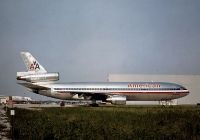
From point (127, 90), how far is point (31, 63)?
18070mm

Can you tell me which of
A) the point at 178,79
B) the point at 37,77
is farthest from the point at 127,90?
the point at 178,79

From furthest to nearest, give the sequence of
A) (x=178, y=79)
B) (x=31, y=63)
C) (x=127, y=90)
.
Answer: (x=178, y=79) < (x=31, y=63) < (x=127, y=90)

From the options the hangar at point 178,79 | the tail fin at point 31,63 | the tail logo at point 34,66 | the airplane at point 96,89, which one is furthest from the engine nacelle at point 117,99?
the hangar at point 178,79

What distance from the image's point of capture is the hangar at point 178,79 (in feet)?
302

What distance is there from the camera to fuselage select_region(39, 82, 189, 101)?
61.6m

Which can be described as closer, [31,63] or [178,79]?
[31,63]

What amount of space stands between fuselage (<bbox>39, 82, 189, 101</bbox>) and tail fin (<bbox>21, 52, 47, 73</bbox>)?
439 cm

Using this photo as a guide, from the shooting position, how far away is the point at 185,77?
307ft

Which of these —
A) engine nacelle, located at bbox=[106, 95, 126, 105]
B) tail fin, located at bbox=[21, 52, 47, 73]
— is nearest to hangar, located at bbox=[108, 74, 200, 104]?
engine nacelle, located at bbox=[106, 95, 126, 105]

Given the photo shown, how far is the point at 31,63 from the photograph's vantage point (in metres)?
64.7

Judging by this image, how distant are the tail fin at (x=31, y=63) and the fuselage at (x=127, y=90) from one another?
4.39 m

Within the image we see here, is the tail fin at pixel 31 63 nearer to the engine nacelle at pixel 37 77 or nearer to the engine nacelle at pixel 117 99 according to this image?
the engine nacelle at pixel 37 77

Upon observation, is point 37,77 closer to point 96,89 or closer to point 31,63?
point 31,63

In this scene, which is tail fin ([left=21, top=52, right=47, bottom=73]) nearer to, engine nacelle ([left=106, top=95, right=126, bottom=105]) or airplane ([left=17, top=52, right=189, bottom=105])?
airplane ([left=17, top=52, right=189, bottom=105])
